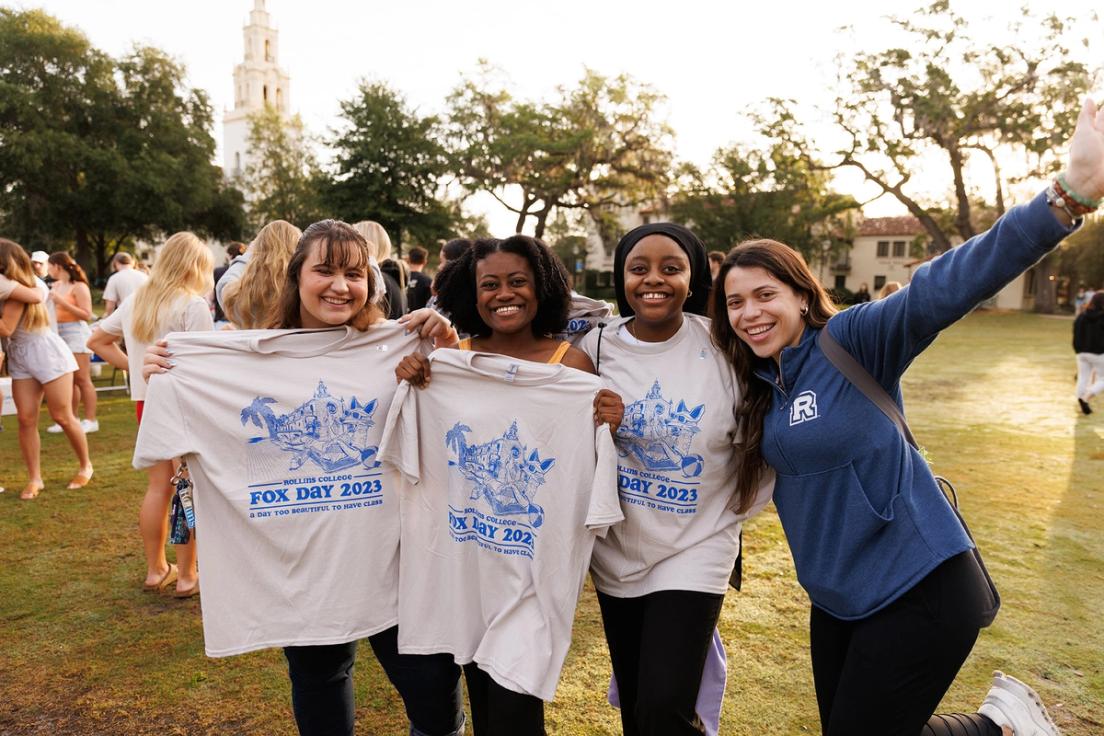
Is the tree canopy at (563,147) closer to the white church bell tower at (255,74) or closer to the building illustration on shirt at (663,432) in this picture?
the building illustration on shirt at (663,432)

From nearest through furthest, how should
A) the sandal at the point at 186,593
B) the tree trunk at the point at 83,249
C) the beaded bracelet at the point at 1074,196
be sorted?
the beaded bracelet at the point at 1074,196 < the sandal at the point at 186,593 < the tree trunk at the point at 83,249

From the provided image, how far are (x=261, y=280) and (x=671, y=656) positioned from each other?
2.58 m

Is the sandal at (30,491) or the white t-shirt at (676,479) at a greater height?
the white t-shirt at (676,479)

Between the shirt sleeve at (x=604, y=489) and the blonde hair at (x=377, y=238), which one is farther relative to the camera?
the blonde hair at (x=377, y=238)

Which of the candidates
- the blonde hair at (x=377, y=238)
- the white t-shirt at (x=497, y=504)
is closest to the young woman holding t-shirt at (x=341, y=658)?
the white t-shirt at (x=497, y=504)

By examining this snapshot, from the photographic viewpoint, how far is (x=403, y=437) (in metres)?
2.55

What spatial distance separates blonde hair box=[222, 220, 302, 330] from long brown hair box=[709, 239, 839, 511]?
79.1 inches

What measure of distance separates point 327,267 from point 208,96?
45292 mm

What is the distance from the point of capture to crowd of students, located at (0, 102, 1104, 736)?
7.91ft

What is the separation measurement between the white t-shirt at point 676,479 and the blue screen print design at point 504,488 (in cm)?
32

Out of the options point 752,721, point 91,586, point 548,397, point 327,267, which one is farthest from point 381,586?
point 91,586

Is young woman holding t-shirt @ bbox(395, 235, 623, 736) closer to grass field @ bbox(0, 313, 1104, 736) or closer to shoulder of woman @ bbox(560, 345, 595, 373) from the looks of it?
shoulder of woman @ bbox(560, 345, 595, 373)

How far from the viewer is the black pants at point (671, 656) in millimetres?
2402

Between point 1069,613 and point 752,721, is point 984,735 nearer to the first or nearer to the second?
point 752,721
